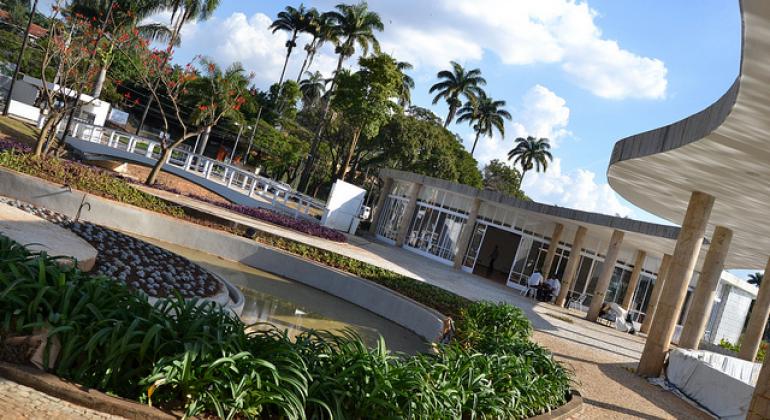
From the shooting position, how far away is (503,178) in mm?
73312

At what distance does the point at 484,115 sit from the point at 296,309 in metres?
52.9

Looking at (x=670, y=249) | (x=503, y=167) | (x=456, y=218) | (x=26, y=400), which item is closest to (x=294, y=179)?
(x=503, y=167)

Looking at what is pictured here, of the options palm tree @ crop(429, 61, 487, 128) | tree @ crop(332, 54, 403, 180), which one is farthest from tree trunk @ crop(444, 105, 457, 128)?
tree @ crop(332, 54, 403, 180)

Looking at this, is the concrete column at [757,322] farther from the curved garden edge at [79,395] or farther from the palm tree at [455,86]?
the palm tree at [455,86]

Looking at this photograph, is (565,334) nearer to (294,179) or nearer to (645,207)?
(645,207)

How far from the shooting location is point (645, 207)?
18.4 meters

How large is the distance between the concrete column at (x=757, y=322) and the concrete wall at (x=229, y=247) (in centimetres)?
1141

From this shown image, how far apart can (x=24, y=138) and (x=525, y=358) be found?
25999 mm

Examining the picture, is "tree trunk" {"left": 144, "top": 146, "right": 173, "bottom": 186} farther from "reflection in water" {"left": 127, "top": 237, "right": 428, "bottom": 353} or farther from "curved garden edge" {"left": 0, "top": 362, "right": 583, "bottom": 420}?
"curved garden edge" {"left": 0, "top": 362, "right": 583, "bottom": 420}

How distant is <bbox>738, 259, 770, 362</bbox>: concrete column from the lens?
65.1 feet

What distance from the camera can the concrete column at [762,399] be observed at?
6805 mm

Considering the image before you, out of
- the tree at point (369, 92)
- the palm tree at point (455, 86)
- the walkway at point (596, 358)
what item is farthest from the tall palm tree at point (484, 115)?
the walkway at point (596, 358)

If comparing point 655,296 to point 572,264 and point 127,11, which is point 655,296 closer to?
point 572,264

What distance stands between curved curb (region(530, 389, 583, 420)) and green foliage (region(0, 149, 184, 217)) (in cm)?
1115
